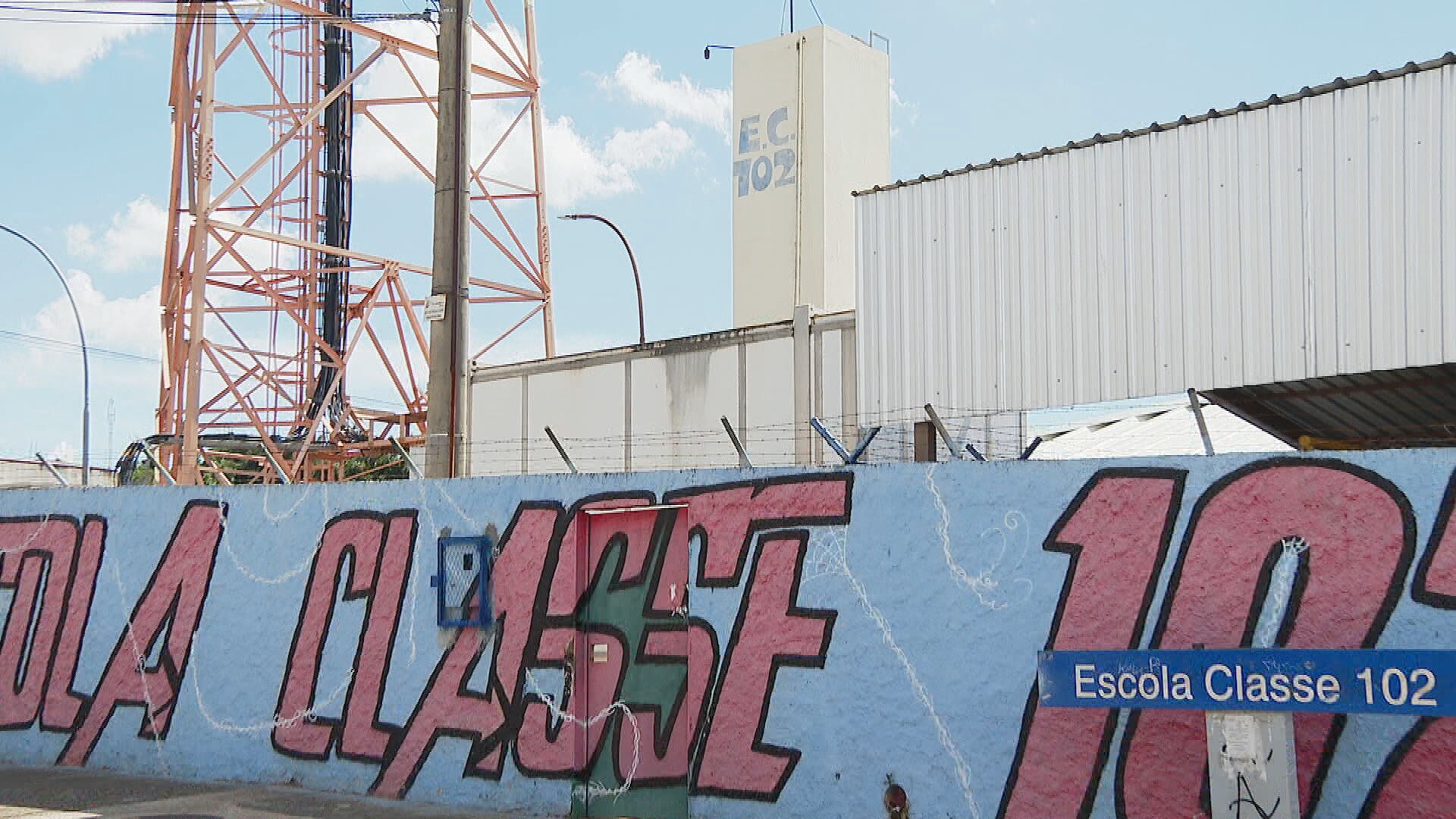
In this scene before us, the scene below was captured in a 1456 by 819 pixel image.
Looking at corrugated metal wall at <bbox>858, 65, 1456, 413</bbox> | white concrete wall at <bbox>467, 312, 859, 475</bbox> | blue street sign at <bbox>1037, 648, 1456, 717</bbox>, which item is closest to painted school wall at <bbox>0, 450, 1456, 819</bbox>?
blue street sign at <bbox>1037, 648, 1456, 717</bbox>

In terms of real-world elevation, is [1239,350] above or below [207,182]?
below

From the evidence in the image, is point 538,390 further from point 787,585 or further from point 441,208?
point 787,585

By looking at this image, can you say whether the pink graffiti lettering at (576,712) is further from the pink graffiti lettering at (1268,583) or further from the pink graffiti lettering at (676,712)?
the pink graffiti lettering at (1268,583)

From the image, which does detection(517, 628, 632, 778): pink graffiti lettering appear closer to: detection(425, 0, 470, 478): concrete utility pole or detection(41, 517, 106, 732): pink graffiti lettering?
detection(425, 0, 470, 478): concrete utility pole

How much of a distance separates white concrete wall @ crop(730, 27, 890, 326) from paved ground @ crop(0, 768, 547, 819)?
22030mm

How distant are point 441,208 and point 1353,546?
25.8ft

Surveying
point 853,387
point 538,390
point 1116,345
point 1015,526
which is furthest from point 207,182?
point 1015,526

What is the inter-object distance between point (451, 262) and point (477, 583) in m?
2.93

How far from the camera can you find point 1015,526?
8.64m

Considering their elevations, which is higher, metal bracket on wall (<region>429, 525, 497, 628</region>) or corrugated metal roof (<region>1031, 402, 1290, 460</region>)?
corrugated metal roof (<region>1031, 402, 1290, 460</region>)

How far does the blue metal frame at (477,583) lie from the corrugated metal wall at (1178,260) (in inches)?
216

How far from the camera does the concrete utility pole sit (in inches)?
482

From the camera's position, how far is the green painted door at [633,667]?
10.0m

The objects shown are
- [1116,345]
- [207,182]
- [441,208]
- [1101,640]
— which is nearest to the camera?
[1101,640]
